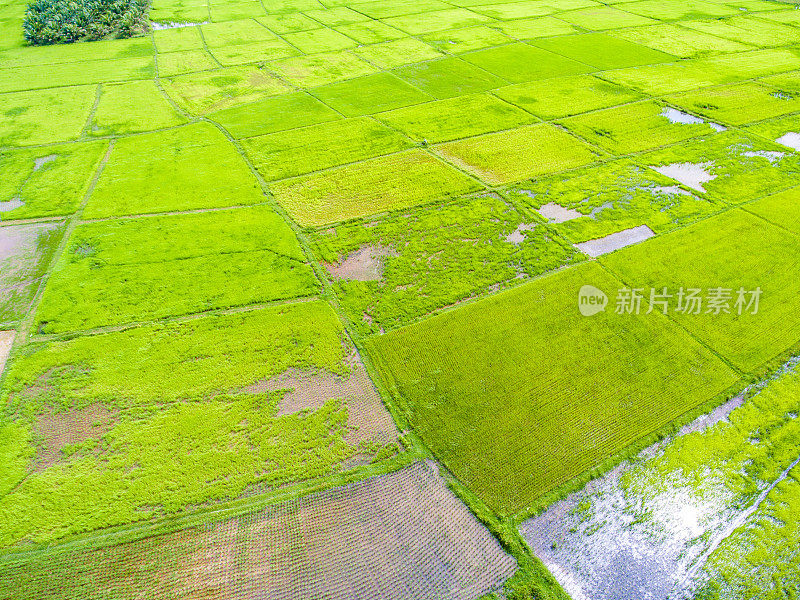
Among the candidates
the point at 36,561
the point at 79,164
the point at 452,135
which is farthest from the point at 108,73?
the point at 36,561

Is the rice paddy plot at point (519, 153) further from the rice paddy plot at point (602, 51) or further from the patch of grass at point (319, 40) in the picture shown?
the patch of grass at point (319, 40)

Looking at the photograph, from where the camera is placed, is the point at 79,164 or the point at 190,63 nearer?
the point at 79,164

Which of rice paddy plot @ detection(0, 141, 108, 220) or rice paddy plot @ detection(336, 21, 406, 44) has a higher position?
rice paddy plot @ detection(336, 21, 406, 44)

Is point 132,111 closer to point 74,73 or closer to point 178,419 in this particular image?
point 74,73

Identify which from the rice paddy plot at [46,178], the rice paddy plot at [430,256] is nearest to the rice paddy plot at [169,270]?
the rice paddy plot at [430,256]

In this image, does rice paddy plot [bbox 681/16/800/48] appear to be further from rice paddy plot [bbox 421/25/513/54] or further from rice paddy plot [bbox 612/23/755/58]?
rice paddy plot [bbox 421/25/513/54]

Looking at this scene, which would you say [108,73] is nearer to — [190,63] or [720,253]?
[190,63]

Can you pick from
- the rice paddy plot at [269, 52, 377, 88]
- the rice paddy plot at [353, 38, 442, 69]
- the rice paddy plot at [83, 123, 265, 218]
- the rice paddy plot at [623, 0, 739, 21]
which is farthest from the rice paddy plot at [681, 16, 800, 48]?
the rice paddy plot at [83, 123, 265, 218]
